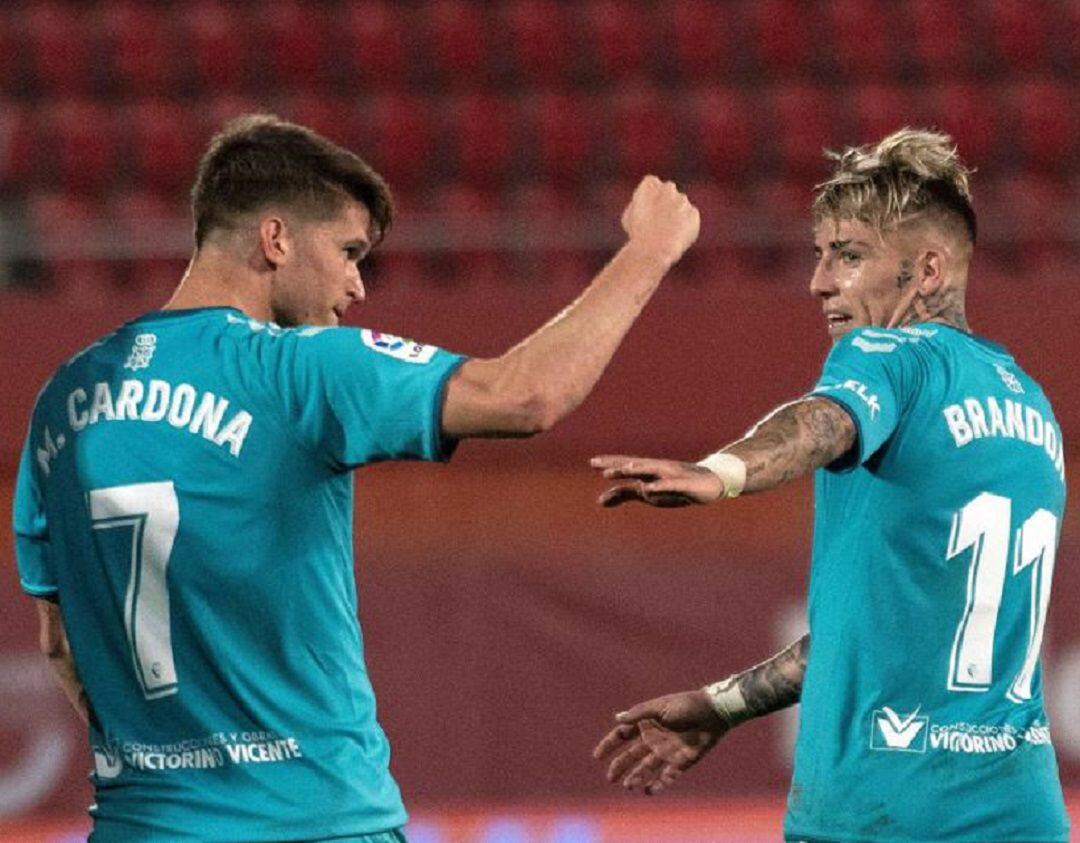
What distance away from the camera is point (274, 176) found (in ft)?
12.1

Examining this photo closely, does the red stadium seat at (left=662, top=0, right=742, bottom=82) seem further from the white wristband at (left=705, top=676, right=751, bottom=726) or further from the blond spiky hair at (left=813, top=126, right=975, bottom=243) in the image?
the white wristband at (left=705, top=676, right=751, bottom=726)

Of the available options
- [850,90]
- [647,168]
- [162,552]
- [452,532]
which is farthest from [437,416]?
[850,90]

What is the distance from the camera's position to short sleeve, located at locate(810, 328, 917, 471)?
3633mm

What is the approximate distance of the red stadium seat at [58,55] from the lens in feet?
38.4

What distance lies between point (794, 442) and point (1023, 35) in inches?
370

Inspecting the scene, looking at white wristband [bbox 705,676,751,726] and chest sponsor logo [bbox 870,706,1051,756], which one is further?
white wristband [bbox 705,676,751,726]

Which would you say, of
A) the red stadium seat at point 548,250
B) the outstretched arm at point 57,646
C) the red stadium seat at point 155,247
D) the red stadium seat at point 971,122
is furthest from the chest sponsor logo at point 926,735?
the red stadium seat at point 971,122

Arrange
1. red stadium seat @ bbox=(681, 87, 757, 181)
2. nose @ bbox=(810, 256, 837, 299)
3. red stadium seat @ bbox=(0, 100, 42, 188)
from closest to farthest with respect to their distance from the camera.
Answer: nose @ bbox=(810, 256, 837, 299)
red stadium seat @ bbox=(0, 100, 42, 188)
red stadium seat @ bbox=(681, 87, 757, 181)

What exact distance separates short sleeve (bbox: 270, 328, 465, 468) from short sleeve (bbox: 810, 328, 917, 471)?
2.47 ft

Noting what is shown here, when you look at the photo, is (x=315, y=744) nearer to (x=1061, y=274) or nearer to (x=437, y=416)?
(x=437, y=416)

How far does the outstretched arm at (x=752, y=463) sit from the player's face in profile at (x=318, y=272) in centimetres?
69

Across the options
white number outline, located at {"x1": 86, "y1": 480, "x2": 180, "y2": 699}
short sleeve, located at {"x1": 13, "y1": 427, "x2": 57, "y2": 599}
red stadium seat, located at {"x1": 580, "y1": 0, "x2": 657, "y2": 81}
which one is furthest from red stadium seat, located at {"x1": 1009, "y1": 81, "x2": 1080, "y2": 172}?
white number outline, located at {"x1": 86, "y1": 480, "x2": 180, "y2": 699}

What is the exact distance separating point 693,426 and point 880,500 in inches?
230

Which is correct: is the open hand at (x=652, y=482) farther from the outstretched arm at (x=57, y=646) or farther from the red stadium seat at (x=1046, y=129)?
the red stadium seat at (x=1046, y=129)
